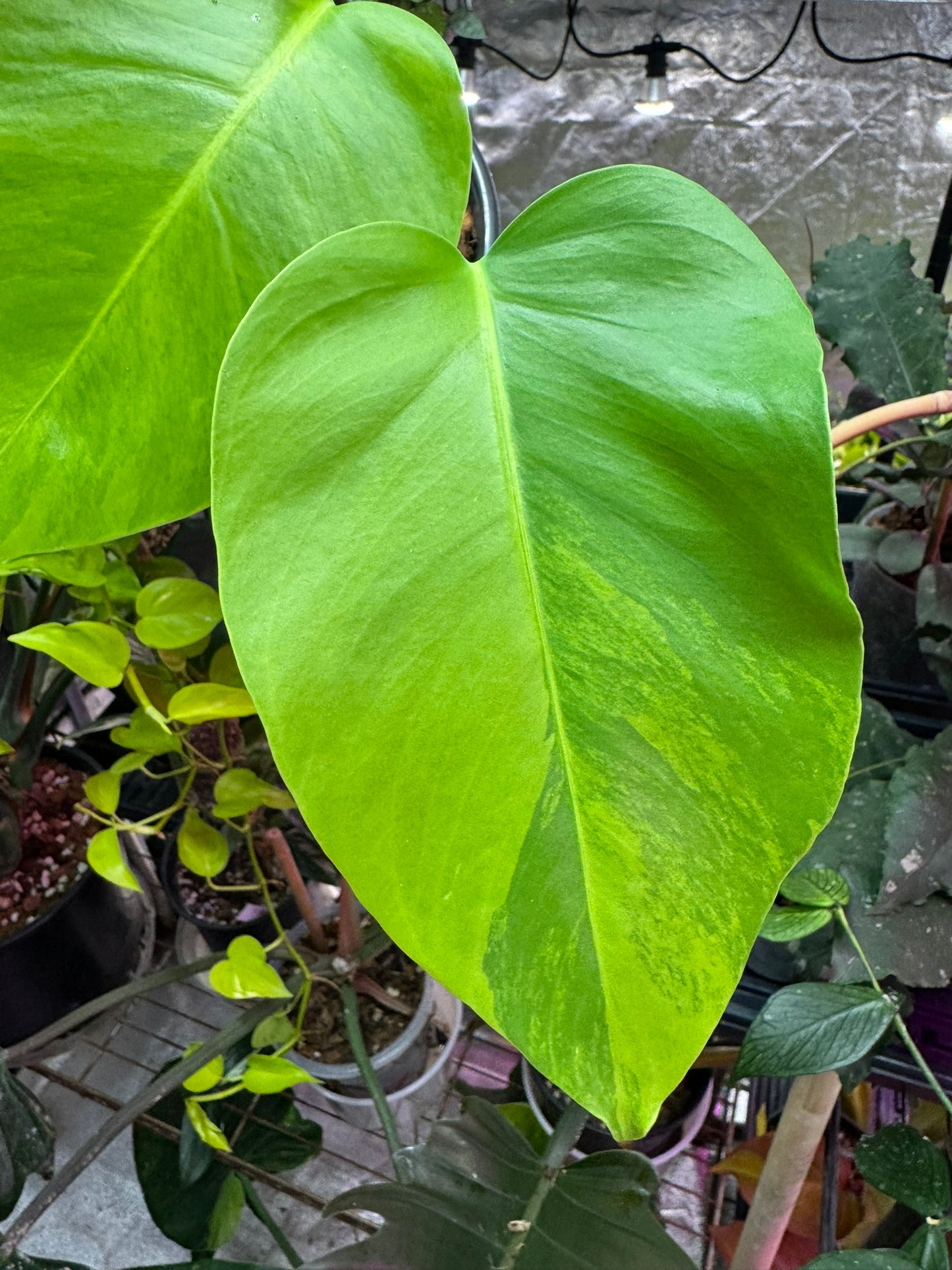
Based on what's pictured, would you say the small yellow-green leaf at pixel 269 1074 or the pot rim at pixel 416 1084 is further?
the pot rim at pixel 416 1084

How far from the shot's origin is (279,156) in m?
0.33

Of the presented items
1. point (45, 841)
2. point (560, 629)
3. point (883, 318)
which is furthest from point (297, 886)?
point (883, 318)

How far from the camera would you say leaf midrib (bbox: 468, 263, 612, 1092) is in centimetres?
26

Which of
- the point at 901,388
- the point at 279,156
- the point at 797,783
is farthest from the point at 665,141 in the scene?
the point at 797,783

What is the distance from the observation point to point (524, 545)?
286 mm

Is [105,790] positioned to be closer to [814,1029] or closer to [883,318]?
[814,1029]

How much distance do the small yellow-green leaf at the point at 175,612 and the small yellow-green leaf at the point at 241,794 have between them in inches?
4.8

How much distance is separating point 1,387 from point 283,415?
0.34 feet

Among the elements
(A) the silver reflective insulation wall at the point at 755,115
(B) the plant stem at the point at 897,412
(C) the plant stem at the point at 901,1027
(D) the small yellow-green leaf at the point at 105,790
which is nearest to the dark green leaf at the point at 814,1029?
(C) the plant stem at the point at 901,1027

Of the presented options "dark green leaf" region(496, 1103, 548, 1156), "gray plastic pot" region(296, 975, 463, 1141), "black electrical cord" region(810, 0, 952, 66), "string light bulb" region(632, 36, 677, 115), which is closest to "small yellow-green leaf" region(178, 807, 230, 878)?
"gray plastic pot" region(296, 975, 463, 1141)

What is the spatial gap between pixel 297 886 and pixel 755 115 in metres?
1.32

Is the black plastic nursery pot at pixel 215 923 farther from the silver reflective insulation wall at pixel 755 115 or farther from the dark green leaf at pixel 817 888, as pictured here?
the silver reflective insulation wall at pixel 755 115

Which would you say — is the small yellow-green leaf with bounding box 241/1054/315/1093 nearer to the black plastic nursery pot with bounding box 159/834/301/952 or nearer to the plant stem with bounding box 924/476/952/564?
the black plastic nursery pot with bounding box 159/834/301/952

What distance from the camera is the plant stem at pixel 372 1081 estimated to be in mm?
528
